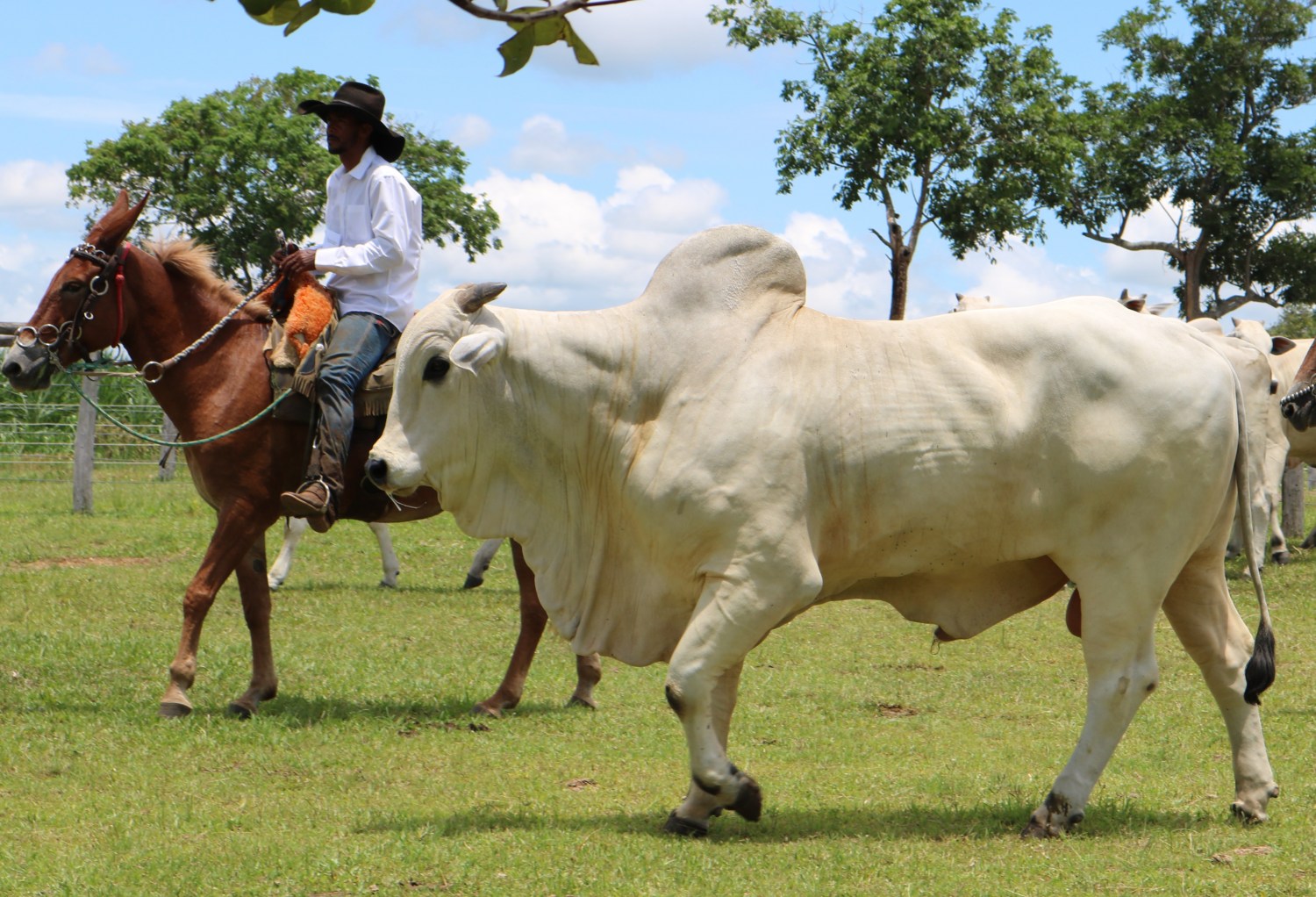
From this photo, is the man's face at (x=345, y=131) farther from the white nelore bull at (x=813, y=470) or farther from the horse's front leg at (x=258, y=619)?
the white nelore bull at (x=813, y=470)

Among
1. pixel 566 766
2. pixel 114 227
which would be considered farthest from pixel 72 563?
pixel 566 766

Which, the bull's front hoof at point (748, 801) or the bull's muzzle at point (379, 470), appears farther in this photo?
the bull's muzzle at point (379, 470)

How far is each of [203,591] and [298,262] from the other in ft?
5.69

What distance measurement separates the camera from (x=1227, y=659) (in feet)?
18.8

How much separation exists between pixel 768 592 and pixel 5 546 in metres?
10.9

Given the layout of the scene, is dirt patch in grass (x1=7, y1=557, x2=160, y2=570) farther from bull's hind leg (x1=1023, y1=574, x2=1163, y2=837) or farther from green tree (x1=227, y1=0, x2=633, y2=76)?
green tree (x1=227, y1=0, x2=633, y2=76)

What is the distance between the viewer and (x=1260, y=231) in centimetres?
3281

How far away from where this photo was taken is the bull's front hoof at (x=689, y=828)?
216 inches

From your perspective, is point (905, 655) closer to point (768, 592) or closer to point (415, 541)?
point (768, 592)

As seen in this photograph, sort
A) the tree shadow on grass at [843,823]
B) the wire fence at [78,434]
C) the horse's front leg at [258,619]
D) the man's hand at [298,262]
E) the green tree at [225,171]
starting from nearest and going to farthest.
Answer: the tree shadow on grass at [843,823] → the man's hand at [298,262] → the horse's front leg at [258,619] → the wire fence at [78,434] → the green tree at [225,171]

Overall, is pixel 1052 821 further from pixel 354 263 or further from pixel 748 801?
pixel 354 263

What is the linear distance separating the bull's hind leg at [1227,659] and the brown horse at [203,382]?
11.1ft

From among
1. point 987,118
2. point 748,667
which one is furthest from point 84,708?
point 987,118

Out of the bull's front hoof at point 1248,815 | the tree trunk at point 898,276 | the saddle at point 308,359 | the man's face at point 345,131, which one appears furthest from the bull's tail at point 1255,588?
the tree trunk at point 898,276
